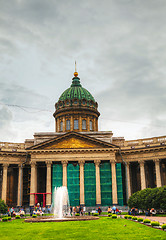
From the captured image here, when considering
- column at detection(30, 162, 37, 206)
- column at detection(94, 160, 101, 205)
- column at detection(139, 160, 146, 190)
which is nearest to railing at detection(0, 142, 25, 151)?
column at detection(30, 162, 37, 206)

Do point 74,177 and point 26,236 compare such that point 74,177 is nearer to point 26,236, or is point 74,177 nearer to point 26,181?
point 26,181

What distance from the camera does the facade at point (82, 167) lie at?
Result: 57219 millimetres

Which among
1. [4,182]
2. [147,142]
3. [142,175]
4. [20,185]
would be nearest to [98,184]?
[142,175]

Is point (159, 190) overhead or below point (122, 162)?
below

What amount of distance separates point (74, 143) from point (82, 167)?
5.28 metres

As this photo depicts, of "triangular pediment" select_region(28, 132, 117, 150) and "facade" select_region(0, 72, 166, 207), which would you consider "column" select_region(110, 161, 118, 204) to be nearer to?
"facade" select_region(0, 72, 166, 207)

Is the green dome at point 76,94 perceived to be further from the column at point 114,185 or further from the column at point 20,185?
the column at point 20,185

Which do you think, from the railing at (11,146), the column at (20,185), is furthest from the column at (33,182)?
the railing at (11,146)

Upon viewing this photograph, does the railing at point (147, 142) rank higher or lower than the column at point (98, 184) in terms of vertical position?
higher

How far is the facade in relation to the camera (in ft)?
188

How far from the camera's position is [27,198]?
61188mm

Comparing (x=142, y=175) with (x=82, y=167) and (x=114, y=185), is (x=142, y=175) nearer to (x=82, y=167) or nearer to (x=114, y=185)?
(x=114, y=185)

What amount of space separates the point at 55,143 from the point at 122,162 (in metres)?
15.3

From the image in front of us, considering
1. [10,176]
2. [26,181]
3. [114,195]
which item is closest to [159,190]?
[114,195]
